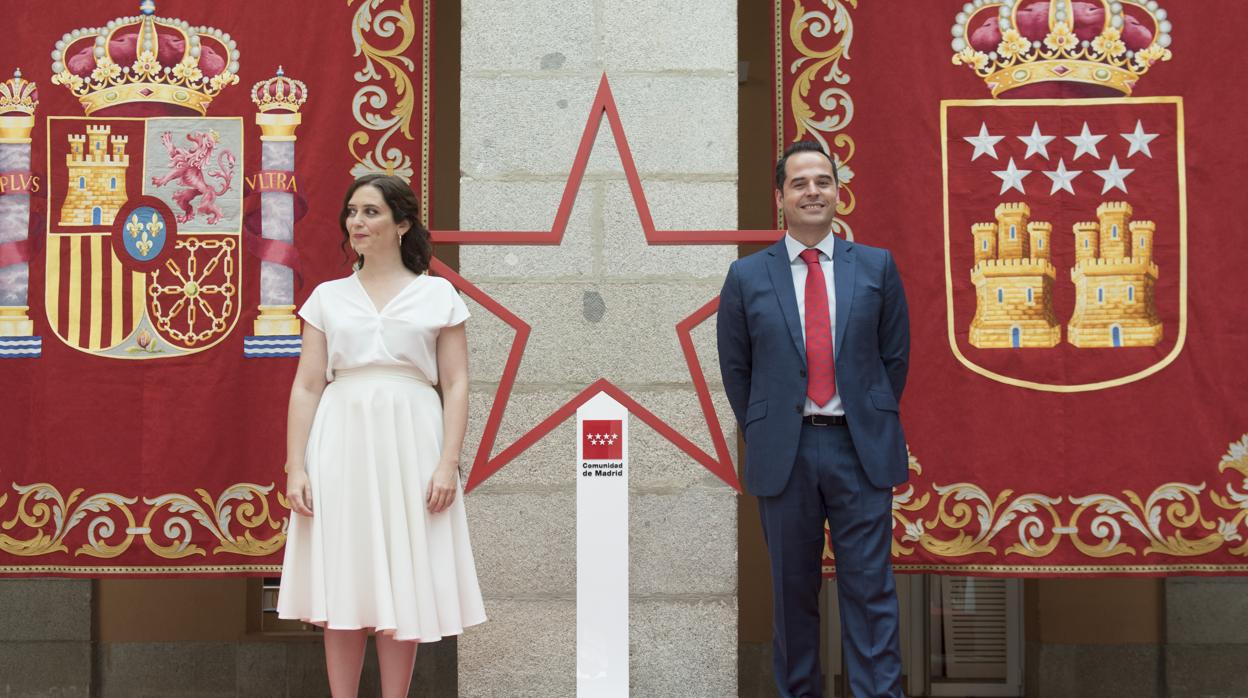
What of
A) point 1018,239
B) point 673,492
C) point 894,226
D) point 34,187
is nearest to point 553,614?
point 673,492

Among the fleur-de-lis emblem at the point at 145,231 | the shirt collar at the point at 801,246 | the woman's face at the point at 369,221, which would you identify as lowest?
the shirt collar at the point at 801,246

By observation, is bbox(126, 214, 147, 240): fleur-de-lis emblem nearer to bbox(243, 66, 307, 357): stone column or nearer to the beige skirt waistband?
bbox(243, 66, 307, 357): stone column

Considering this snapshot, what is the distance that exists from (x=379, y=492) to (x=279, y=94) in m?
1.84

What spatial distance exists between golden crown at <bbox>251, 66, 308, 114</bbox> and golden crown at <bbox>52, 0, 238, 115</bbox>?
103mm

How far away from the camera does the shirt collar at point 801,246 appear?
3.53 meters

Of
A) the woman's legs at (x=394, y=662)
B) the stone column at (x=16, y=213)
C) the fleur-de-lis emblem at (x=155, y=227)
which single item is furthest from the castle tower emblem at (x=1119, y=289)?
the stone column at (x=16, y=213)

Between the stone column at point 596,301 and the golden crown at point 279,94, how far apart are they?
25.3 inches

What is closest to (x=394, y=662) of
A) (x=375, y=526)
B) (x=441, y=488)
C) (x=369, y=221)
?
(x=375, y=526)

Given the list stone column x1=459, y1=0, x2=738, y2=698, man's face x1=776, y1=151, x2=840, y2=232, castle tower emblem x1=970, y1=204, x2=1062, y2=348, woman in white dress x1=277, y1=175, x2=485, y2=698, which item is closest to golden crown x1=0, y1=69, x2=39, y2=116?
stone column x1=459, y1=0, x2=738, y2=698

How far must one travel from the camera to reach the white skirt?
332cm

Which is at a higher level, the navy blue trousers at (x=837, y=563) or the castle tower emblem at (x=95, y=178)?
the castle tower emblem at (x=95, y=178)

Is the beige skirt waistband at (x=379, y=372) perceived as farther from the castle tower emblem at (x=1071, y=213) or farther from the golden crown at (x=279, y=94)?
the castle tower emblem at (x=1071, y=213)

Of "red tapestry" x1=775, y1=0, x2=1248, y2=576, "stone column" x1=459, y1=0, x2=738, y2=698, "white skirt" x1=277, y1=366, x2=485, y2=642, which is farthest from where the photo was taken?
"red tapestry" x1=775, y1=0, x2=1248, y2=576

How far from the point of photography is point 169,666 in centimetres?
605
